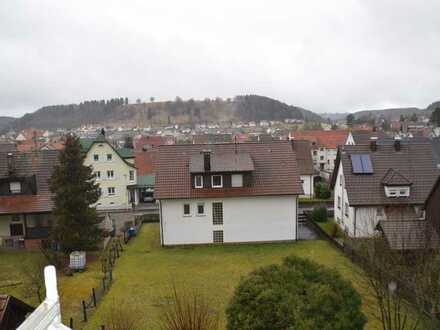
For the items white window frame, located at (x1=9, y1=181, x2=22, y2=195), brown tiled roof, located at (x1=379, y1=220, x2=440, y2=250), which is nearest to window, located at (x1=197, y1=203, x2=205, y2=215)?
brown tiled roof, located at (x1=379, y1=220, x2=440, y2=250)

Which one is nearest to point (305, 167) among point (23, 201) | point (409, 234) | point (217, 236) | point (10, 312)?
point (217, 236)

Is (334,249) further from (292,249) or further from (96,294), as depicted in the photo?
(96,294)

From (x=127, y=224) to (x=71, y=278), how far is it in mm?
13781

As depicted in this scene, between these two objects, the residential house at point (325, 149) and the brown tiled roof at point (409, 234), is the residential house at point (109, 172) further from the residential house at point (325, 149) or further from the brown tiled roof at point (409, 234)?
the residential house at point (325, 149)

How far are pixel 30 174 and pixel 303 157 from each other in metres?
33.7

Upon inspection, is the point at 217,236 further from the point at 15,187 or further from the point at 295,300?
the point at 295,300

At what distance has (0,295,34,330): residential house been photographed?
959 cm

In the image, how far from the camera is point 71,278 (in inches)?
1002

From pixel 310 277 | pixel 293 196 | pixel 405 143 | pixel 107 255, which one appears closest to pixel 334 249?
pixel 293 196

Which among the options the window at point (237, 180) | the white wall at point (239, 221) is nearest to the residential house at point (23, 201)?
the white wall at point (239, 221)

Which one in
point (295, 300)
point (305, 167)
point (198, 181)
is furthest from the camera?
point (305, 167)

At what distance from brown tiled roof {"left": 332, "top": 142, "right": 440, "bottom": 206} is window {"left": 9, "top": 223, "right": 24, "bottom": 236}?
88.4ft

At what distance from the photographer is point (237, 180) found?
32.4 meters

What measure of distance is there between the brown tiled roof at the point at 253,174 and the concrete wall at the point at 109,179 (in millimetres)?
16476
